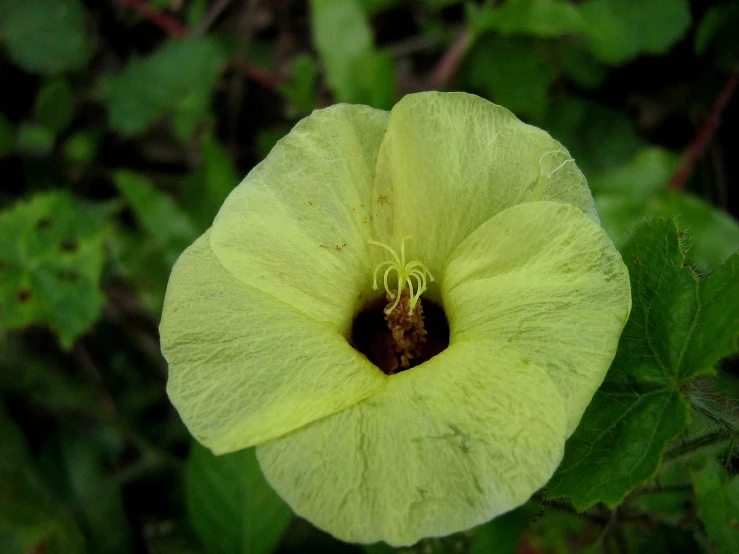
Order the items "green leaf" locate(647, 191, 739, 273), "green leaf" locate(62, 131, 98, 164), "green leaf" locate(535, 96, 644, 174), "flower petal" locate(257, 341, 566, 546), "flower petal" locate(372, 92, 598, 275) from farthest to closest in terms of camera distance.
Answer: "green leaf" locate(62, 131, 98, 164), "green leaf" locate(535, 96, 644, 174), "green leaf" locate(647, 191, 739, 273), "flower petal" locate(372, 92, 598, 275), "flower petal" locate(257, 341, 566, 546)

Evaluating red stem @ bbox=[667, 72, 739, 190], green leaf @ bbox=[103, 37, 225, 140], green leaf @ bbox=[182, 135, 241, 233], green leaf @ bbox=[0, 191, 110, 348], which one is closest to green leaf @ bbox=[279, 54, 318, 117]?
green leaf @ bbox=[182, 135, 241, 233]

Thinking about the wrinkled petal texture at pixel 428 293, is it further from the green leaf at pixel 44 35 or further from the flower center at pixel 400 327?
the green leaf at pixel 44 35

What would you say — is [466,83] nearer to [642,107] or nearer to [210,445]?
[642,107]

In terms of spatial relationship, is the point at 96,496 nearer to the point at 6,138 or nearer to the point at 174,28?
the point at 6,138

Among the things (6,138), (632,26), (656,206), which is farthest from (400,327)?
(6,138)

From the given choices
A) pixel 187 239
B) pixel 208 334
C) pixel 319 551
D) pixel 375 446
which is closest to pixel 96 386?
pixel 187 239

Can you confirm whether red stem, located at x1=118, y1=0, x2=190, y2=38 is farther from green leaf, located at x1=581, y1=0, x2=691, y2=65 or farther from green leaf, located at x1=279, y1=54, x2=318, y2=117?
green leaf, located at x1=581, y1=0, x2=691, y2=65
